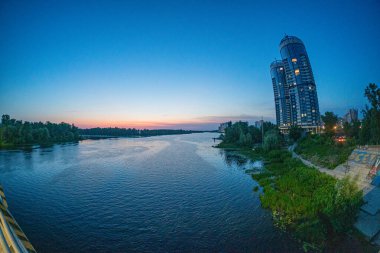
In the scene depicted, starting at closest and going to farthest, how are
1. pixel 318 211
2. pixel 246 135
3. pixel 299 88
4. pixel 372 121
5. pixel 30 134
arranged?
pixel 318 211 → pixel 372 121 → pixel 246 135 → pixel 30 134 → pixel 299 88

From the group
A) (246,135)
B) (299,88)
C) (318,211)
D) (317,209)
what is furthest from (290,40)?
(318,211)

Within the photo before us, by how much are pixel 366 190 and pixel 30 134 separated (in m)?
134

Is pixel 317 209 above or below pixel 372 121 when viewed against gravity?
below

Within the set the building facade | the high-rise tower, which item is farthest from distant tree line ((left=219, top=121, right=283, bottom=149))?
the high-rise tower

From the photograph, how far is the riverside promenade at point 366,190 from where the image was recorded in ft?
43.8

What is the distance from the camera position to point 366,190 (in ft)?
58.3

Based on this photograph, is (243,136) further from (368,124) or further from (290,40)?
(290,40)

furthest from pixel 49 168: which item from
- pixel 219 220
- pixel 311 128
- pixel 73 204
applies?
pixel 311 128

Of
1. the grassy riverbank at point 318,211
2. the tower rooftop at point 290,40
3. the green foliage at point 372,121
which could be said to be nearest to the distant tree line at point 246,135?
the green foliage at point 372,121

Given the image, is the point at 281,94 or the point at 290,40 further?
the point at 281,94

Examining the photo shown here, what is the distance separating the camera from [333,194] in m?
16.1

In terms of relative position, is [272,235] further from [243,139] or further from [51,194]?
[243,139]

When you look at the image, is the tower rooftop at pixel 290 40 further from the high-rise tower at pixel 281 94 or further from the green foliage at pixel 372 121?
the green foliage at pixel 372 121

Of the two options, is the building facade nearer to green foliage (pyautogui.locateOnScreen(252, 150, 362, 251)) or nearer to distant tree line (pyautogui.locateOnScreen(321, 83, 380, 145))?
distant tree line (pyautogui.locateOnScreen(321, 83, 380, 145))
